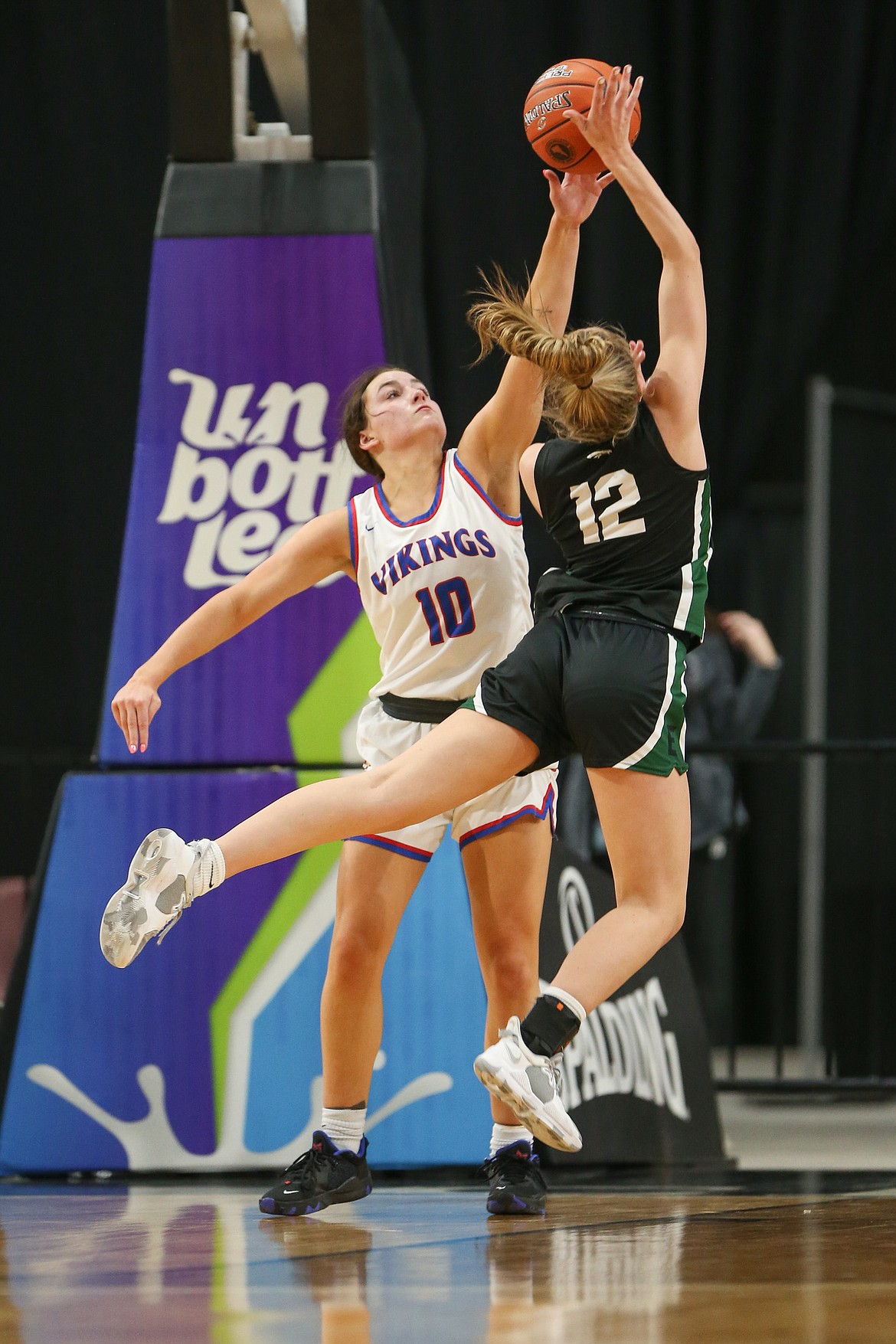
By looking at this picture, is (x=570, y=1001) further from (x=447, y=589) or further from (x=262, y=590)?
(x=262, y=590)

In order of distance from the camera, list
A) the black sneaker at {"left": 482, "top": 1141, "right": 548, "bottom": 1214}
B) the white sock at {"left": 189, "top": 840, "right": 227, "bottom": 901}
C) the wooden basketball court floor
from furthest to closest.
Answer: the black sneaker at {"left": 482, "top": 1141, "right": 548, "bottom": 1214}, the white sock at {"left": 189, "top": 840, "right": 227, "bottom": 901}, the wooden basketball court floor

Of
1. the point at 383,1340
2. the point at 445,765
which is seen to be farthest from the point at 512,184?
the point at 383,1340

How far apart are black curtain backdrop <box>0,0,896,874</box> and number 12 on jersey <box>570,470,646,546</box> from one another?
3.77 metres

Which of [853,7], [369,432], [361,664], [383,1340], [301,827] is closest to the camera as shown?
[383,1340]

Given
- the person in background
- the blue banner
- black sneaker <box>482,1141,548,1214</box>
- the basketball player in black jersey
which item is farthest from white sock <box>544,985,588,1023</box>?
the person in background

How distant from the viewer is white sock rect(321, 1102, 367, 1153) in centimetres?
314

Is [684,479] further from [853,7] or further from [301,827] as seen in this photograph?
[853,7]

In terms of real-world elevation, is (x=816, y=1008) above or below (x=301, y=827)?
below

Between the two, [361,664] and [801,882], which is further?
[801,882]

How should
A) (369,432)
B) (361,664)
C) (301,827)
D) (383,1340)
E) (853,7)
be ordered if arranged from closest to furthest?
(383,1340)
(301,827)
(369,432)
(361,664)
(853,7)

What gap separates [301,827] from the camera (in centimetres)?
276

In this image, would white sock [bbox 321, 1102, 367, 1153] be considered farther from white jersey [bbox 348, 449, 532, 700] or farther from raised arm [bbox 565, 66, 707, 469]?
raised arm [bbox 565, 66, 707, 469]

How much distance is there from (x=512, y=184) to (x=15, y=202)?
6.83 feet

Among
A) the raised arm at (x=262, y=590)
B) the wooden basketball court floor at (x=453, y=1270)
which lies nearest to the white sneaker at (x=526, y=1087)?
the wooden basketball court floor at (x=453, y=1270)
